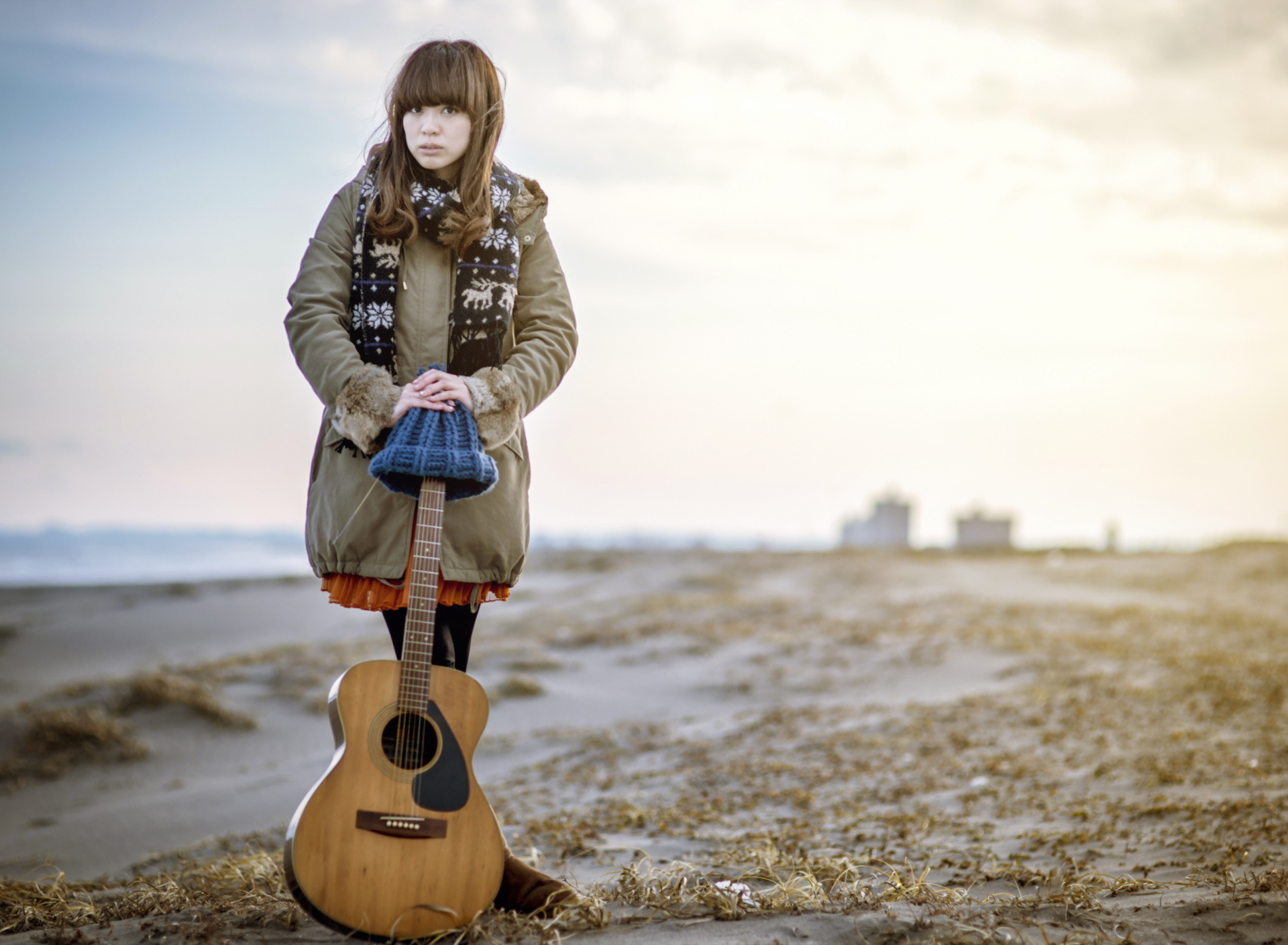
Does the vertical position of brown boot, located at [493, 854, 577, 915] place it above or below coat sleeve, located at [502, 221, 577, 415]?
below

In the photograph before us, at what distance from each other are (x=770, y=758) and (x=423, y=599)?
12.8 ft

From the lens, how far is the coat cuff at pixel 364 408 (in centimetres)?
248

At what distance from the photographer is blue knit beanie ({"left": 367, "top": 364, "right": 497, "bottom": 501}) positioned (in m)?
2.40

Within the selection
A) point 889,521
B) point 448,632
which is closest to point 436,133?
point 448,632

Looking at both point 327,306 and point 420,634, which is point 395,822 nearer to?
point 420,634

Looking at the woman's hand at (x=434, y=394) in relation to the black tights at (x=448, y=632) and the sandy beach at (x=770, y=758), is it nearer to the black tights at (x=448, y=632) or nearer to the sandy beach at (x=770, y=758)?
the black tights at (x=448, y=632)

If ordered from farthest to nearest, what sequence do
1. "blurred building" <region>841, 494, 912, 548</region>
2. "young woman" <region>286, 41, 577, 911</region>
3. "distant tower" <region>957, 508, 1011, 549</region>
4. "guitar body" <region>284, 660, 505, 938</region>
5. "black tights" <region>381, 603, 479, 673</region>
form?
1. "blurred building" <region>841, 494, 912, 548</region>
2. "distant tower" <region>957, 508, 1011, 549</region>
3. "black tights" <region>381, 603, 479, 673</region>
4. "young woman" <region>286, 41, 577, 911</region>
5. "guitar body" <region>284, 660, 505, 938</region>

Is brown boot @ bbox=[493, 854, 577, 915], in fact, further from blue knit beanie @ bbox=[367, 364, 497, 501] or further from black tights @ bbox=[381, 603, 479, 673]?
blue knit beanie @ bbox=[367, 364, 497, 501]

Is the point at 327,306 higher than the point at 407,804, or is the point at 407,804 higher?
the point at 327,306

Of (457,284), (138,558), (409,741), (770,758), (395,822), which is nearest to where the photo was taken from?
Result: (395,822)

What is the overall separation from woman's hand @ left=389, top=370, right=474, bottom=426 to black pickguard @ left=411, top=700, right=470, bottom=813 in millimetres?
834

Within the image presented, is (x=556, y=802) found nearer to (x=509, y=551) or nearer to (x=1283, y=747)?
(x=509, y=551)

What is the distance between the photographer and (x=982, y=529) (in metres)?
33.2

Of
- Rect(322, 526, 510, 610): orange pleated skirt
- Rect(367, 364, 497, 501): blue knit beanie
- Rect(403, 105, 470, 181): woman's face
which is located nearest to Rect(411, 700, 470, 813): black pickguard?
Rect(322, 526, 510, 610): orange pleated skirt
